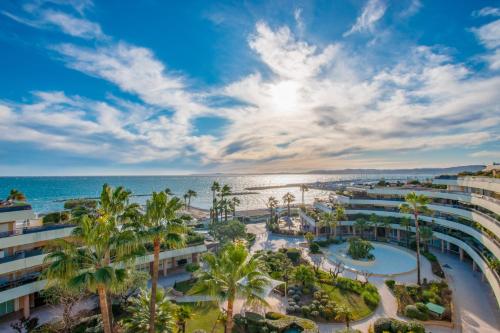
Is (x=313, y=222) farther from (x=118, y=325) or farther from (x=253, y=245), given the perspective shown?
(x=118, y=325)

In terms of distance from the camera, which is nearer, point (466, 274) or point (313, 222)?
point (466, 274)

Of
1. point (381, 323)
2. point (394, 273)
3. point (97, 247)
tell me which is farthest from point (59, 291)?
point (394, 273)

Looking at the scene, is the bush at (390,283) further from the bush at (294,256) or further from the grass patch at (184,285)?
the grass patch at (184,285)

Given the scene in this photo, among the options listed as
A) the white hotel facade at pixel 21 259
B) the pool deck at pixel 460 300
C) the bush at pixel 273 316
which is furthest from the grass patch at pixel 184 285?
the white hotel facade at pixel 21 259

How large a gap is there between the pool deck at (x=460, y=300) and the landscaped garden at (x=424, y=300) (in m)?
0.78

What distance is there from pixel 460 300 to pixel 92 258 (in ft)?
114

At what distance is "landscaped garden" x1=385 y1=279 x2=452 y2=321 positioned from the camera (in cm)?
2516

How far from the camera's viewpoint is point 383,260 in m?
43.2

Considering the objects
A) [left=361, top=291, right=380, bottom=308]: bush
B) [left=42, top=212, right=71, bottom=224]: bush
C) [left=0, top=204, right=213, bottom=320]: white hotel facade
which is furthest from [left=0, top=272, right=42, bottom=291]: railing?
[left=361, top=291, right=380, bottom=308]: bush

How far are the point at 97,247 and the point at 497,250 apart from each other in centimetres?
3519

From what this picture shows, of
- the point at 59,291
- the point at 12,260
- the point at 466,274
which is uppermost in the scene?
the point at 12,260

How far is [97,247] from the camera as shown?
15.5 metres

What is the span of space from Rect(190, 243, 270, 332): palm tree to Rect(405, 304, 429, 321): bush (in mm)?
17810

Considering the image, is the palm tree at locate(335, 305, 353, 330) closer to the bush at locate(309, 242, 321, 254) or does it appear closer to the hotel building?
the hotel building
